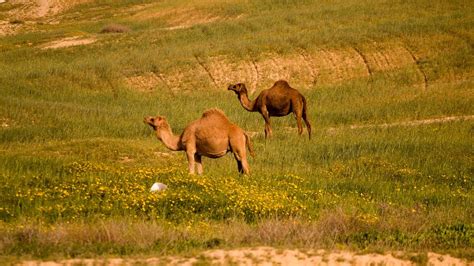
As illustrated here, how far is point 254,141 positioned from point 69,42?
32437mm

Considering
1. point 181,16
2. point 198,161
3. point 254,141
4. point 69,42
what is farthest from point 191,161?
point 181,16

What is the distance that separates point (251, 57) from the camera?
46.1 meters

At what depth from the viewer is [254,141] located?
25.3 meters

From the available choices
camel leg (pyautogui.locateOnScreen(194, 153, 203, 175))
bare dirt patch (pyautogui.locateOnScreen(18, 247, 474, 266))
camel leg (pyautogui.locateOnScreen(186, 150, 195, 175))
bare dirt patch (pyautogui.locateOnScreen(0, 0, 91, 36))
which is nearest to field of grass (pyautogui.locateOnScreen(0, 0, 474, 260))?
camel leg (pyautogui.locateOnScreen(186, 150, 195, 175))

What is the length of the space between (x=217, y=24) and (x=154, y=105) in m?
21.9

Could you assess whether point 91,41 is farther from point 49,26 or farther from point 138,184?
point 138,184

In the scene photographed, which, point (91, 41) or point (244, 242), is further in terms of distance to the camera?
point (91, 41)

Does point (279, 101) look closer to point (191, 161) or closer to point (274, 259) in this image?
point (191, 161)

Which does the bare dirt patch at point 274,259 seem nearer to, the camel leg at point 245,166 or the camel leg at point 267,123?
the camel leg at point 245,166

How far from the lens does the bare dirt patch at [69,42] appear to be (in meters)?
53.5

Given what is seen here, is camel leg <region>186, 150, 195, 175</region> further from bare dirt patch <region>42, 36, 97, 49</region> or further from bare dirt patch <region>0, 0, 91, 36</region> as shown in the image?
bare dirt patch <region>0, 0, 91, 36</region>

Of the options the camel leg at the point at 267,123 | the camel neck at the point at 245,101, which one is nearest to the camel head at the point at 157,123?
the camel neck at the point at 245,101

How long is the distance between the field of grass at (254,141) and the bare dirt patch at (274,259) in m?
0.47

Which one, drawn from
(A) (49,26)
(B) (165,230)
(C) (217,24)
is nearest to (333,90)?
(C) (217,24)
